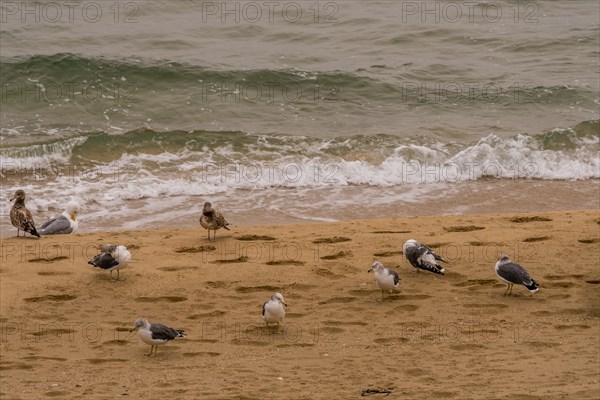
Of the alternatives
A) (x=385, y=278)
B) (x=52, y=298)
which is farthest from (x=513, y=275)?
(x=52, y=298)

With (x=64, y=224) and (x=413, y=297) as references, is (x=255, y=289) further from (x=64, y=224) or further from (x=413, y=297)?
(x=64, y=224)

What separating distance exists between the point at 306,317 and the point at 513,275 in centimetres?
212

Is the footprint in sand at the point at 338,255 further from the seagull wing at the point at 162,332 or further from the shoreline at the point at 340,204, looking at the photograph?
the seagull wing at the point at 162,332

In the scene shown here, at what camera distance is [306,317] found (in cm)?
951

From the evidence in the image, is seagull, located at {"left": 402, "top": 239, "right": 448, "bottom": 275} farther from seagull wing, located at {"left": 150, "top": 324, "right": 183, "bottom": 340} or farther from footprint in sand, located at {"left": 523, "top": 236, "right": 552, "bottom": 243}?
seagull wing, located at {"left": 150, "top": 324, "right": 183, "bottom": 340}

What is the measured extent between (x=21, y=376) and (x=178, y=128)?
11527 millimetres

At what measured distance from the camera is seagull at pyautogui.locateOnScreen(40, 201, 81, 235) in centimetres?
1251

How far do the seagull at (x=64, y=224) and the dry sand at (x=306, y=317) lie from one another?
0.95ft

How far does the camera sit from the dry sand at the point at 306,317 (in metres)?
7.78

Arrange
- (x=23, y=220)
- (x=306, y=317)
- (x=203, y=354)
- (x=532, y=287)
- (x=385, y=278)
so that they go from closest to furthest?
(x=203, y=354)
(x=306, y=317)
(x=385, y=278)
(x=532, y=287)
(x=23, y=220)

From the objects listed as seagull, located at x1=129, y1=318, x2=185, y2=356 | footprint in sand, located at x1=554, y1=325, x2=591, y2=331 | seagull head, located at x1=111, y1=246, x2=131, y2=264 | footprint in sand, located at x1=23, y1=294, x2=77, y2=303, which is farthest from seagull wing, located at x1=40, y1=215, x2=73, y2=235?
footprint in sand, located at x1=554, y1=325, x2=591, y2=331

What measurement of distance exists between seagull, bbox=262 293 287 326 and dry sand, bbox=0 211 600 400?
153 mm

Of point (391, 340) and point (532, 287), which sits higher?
point (532, 287)

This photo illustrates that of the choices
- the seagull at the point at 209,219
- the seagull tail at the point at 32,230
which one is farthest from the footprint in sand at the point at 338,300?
the seagull tail at the point at 32,230
